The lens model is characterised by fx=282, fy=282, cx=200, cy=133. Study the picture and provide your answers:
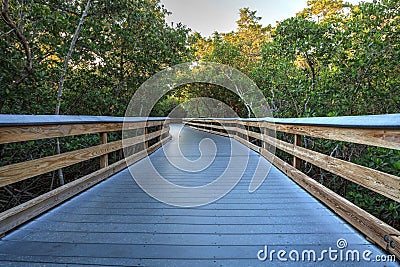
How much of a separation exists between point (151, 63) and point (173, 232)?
6.87 metres

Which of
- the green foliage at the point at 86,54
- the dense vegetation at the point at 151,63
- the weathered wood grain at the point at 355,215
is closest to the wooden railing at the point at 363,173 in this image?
the weathered wood grain at the point at 355,215

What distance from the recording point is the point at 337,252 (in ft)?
5.39

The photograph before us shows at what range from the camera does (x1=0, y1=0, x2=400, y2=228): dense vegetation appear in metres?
4.32

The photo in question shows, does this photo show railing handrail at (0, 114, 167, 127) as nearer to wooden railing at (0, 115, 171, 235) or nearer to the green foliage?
wooden railing at (0, 115, 171, 235)

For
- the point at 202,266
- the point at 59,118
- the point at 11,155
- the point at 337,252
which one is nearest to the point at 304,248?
the point at 337,252

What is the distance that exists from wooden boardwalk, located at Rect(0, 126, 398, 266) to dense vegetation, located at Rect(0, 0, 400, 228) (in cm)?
172

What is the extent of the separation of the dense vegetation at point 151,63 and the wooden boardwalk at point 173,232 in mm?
1719

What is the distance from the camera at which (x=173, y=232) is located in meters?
1.90

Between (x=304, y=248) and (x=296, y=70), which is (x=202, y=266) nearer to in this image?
(x=304, y=248)

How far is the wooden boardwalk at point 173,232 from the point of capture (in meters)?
1.57

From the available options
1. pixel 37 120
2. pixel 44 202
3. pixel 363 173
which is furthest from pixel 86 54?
pixel 363 173

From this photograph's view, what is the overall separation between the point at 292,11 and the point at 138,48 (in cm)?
1465

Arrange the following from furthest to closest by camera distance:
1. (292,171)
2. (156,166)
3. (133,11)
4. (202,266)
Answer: (133,11), (156,166), (292,171), (202,266)

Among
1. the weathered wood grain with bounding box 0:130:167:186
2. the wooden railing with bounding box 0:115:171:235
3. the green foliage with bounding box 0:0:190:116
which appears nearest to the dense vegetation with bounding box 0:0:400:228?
the green foliage with bounding box 0:0:190:116
